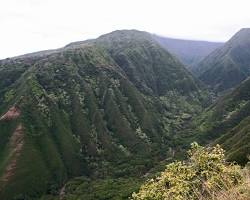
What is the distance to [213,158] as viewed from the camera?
5119 centimetres

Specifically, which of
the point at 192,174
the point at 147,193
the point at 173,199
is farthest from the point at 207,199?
the point at 147,193

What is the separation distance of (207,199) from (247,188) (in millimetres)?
2804

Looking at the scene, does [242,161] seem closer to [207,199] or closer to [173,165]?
[173,165]

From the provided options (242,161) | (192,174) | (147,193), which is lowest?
(242,161)

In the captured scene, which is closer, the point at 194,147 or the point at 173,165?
the point at 194,147

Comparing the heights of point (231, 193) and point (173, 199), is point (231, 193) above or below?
above

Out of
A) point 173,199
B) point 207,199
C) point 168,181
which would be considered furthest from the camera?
point 168,181

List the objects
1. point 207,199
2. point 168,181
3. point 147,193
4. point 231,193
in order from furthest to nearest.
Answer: point 147,193 → point 168,181 → point 207,199 → point 231,193

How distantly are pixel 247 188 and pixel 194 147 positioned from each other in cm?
3243

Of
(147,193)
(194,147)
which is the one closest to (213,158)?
(194,147)

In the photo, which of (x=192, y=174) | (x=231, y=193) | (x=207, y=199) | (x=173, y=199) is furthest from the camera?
(x=192, y=174)

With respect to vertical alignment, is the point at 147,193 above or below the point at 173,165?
below

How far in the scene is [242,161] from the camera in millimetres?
183125

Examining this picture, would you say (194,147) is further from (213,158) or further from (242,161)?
(242,161)
